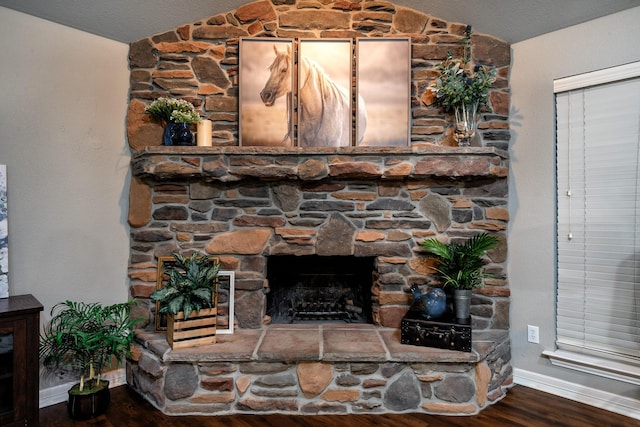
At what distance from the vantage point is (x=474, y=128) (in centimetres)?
256

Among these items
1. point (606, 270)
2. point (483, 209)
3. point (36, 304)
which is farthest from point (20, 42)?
point (606, 270)

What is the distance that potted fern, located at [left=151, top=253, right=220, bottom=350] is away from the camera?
218 centimetres

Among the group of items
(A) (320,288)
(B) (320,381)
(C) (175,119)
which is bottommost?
(B) (320,381)

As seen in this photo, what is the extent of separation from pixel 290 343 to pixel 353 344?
0.42 m

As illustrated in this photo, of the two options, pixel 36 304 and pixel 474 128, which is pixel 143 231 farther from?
pixel 474 128

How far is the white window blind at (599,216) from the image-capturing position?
2121mm

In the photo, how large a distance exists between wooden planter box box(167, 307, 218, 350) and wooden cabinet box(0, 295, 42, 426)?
27.0 inches

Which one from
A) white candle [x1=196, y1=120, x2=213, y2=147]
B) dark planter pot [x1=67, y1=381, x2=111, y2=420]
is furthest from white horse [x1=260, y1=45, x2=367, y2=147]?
dark planter pot [x1=67, y1=381, x2=111, y2=420]

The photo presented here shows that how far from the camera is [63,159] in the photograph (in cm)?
231

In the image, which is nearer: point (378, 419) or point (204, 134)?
point (378, 419)

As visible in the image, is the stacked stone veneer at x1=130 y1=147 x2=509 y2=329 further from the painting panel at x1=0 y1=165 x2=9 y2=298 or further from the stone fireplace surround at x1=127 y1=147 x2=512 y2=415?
the painting panel at x1=0 y1=165 x2=9 y2=298

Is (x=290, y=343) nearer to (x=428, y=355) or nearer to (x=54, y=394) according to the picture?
(x=428, y=355)

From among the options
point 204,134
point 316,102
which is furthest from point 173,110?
point 316,102

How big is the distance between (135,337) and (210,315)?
0.61 metres
